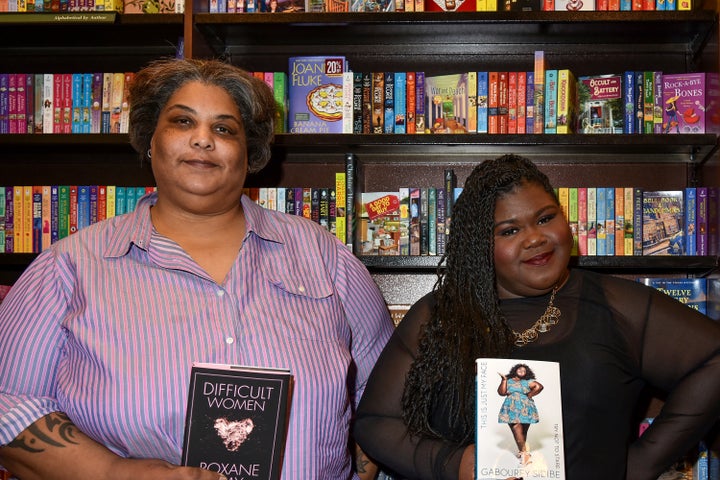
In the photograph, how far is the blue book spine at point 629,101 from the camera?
290 centimetres

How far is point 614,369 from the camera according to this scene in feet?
5.99

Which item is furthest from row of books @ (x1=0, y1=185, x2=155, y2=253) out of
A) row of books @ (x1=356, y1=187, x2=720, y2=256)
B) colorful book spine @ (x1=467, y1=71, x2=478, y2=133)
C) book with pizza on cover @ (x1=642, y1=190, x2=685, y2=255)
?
book with pizza on cover @ (x1=642, y1=190, x2=685, y2=255)

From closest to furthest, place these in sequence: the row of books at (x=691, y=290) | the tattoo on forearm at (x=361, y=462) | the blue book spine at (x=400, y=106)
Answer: the tattoo on forearm at (x=361, y=462) → the row of books at (x=691, y=290) → the blue book spine at (x=400, y=106)

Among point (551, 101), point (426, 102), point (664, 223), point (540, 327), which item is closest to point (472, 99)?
point (426, 102)

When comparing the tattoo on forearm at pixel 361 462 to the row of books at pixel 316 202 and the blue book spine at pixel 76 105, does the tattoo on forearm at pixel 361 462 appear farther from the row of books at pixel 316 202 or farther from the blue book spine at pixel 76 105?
the blue book spine at pixel 76 105

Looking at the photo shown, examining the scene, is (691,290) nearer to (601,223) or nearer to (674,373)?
(601,223)

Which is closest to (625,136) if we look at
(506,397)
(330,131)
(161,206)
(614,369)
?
(330,131)

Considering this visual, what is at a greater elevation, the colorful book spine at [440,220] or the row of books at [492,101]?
the row of books at [492,101]

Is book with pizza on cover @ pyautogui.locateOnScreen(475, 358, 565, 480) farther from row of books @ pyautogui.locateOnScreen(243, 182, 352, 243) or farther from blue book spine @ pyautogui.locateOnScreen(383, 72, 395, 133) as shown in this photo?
blue book spine @ pyautogui.locateOnScreen(383, 72, 395, 133)

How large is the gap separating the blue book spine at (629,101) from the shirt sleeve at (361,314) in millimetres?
1307

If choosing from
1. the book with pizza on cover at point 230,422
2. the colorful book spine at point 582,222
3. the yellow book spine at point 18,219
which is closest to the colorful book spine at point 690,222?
the colorful book spine at point 582,222

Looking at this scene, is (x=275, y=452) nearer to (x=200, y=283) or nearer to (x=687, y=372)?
(x=200, y=283)

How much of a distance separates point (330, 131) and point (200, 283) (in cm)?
127

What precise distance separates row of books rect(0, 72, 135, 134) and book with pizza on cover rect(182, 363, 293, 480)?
5.46 feet
